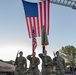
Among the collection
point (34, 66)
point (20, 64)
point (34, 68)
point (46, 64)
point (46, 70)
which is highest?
point (20, 64)

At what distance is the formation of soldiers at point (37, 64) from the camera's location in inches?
703

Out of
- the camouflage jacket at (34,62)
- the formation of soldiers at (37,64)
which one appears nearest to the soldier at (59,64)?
the formation of soldiers at (37,64)

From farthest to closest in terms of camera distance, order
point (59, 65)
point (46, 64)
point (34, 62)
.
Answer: point (59, 65), point (34, 62), point (46, 64)

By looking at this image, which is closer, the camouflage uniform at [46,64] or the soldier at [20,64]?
the camouflage uniform at [46,64]

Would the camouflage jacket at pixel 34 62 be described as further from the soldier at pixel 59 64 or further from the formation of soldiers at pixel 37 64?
the soldier at pixel 59 64

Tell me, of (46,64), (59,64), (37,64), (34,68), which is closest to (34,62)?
(37,64)

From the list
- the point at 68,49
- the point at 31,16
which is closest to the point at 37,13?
the point at 31,16

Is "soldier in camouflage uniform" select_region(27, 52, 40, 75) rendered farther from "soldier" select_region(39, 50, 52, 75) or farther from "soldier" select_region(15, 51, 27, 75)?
"soldier" select_region(15, 51, 27, 75)

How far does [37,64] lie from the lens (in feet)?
58.7

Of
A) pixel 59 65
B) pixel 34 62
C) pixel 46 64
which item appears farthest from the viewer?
pixel 59 65

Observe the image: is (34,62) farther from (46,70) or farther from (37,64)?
(46,70)

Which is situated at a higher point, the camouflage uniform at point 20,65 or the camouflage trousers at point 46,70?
the camouflage uniform at point 20,65

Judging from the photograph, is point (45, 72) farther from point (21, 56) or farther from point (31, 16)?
point (31, 16)

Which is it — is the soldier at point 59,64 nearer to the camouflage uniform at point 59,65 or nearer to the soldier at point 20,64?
the camouflage uniform at point 59,65
